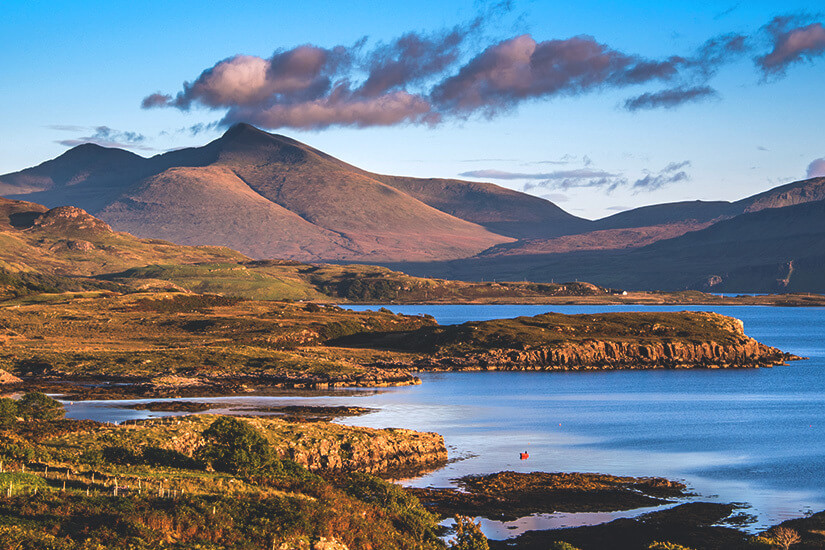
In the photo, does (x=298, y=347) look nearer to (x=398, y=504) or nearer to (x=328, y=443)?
(x=328, y=443)

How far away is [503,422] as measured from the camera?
93.8m

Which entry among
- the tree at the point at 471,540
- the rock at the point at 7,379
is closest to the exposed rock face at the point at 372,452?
the tree at the point at 471,540

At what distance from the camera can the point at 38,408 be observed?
74.6 meters

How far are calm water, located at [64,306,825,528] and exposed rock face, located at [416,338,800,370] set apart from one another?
8.42 metres

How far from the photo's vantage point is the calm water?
66.3 m

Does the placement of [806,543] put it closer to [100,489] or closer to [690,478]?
[690,478]

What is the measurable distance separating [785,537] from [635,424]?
171 feet

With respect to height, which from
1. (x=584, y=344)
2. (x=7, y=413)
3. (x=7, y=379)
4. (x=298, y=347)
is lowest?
(x=584, y=344)

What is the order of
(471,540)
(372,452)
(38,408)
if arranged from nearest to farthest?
(471,540), (372,452), (38,408)

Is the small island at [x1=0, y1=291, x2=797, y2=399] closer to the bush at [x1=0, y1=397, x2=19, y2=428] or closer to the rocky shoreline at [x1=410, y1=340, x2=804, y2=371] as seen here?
the rocky shoreline at [x1=410, y1=340, x2=804, y2=371]

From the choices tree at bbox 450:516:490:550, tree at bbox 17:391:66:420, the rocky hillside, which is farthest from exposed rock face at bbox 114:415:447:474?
the rocky hillside

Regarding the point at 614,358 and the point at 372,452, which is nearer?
the point at 372,452

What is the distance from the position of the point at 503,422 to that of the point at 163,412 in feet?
110

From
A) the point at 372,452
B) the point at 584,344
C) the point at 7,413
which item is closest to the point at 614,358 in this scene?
the point at 584,344
